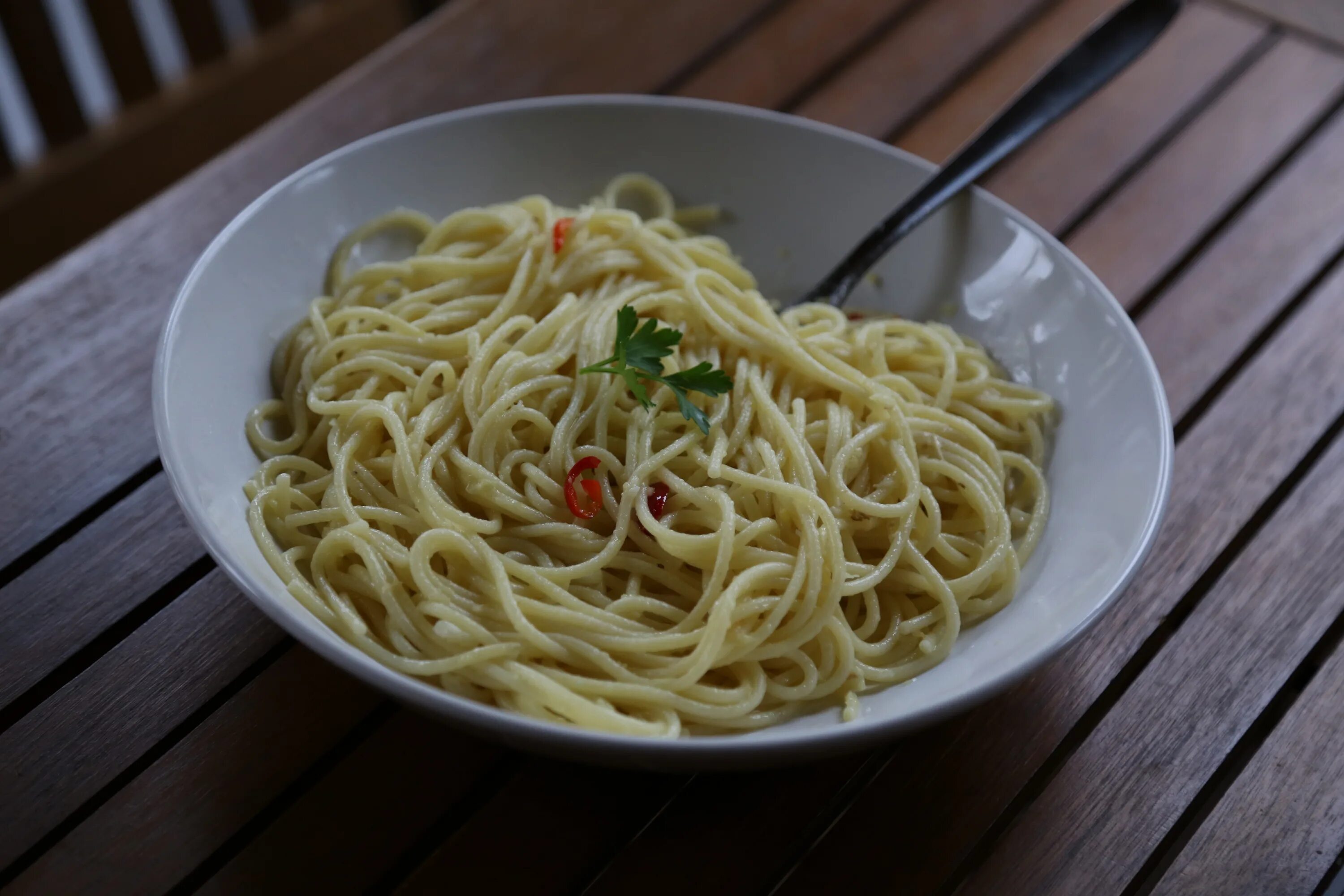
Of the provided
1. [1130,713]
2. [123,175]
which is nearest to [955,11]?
[1130,713]

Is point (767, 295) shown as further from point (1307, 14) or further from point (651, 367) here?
point (1307, 14)

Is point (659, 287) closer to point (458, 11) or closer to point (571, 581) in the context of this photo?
point (571, 581)

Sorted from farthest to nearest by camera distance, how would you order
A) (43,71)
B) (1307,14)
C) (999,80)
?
(43,71) → (1307,14) → (999,80)

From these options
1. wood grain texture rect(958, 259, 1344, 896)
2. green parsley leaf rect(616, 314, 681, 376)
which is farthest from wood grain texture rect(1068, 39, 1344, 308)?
green parsley leaf rect(616, 314, 681, 376)

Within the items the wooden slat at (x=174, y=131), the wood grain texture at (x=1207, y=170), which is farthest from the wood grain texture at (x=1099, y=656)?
the wooden slat at (x=174, y=131)

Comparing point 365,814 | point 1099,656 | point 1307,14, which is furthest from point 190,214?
point 1307,14

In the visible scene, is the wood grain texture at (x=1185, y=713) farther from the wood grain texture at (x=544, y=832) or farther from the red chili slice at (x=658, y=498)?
the red chili slice at (x=658, y=498)
